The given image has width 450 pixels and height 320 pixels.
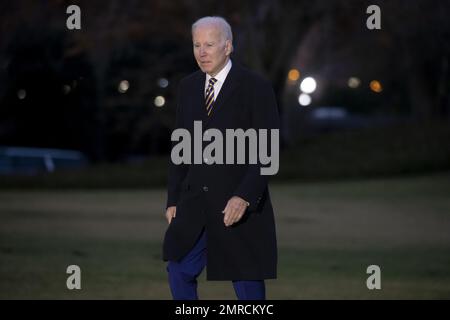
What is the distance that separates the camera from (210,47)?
6.72m

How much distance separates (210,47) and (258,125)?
507 millimetres

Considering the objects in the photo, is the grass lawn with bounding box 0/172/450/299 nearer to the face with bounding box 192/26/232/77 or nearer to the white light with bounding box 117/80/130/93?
the face with bounding box 192/26/232/77

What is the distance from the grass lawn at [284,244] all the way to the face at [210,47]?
14.4ft

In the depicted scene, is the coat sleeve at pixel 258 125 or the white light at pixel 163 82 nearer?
the coat sleeve at pixel 258 125

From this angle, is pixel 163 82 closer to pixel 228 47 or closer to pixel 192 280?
pixel 228 47

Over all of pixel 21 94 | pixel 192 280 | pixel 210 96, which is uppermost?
pixel 21 94

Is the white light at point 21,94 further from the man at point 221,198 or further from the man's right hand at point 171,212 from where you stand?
the man at point 221,198

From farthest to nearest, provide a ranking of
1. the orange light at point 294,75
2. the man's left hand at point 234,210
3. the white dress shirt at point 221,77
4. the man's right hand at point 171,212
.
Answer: the orange light at point 294,75, the man's right hand at point 171,212, the white dress shirt at point 221,77, the man's left hand at point 234,210

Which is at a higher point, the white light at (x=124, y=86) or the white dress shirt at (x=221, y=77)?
the white light at (x=124, y=86)

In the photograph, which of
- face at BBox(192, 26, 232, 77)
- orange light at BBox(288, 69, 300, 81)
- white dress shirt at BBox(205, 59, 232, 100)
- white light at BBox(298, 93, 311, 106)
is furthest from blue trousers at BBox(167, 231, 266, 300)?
white light at BBox(298, 93, 311, 106)

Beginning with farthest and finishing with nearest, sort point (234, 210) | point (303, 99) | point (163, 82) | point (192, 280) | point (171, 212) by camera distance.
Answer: point (303, 99) < point (163, 82) < point (171, 212) < point (192, 280) < point (234, 210)

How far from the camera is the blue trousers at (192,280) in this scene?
6.75 meters

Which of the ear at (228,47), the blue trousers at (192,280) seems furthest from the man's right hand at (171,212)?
the ear at (228,47)

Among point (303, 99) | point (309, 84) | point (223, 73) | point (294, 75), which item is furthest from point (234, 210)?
point (303, 99)
